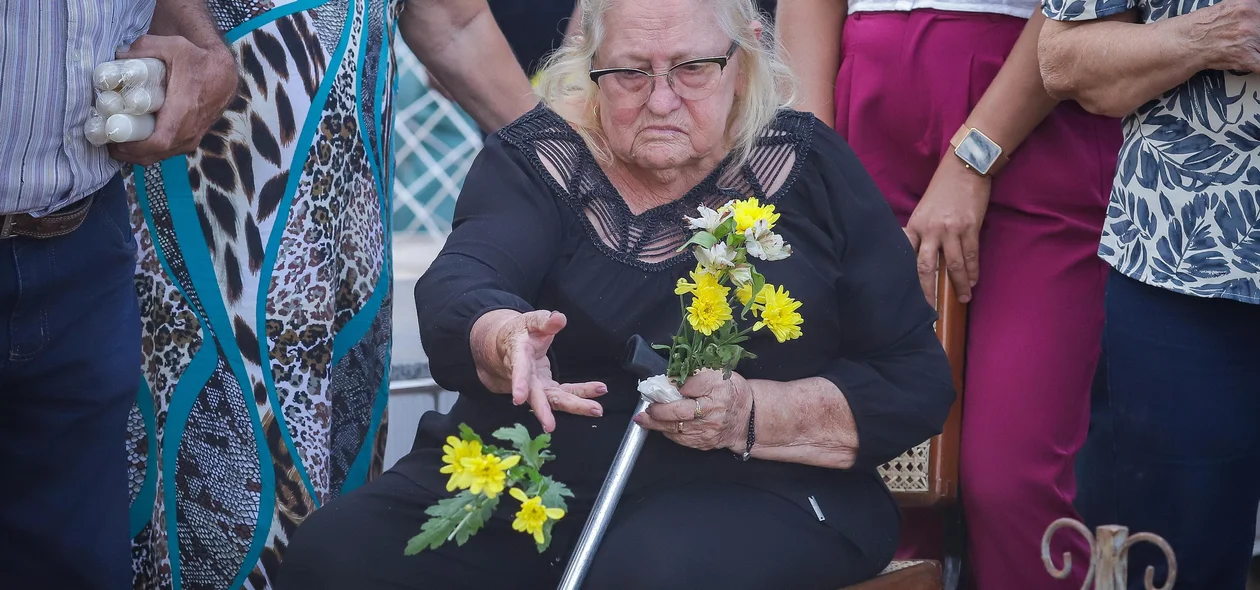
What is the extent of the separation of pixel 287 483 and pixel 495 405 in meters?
0.62

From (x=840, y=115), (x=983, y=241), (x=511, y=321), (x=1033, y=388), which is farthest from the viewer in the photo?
(x=840, y=115)

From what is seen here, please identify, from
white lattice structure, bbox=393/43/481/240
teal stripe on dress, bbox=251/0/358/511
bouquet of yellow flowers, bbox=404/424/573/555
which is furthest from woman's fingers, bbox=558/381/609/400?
white lattice structure, bbox=393/43/481/240

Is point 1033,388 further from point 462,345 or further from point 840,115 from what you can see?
point 462,345

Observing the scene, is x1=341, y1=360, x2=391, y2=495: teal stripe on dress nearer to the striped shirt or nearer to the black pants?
the black pants

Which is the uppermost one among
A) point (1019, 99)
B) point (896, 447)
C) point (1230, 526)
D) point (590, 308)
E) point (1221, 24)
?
point (1221, 24)

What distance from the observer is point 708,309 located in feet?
5.60

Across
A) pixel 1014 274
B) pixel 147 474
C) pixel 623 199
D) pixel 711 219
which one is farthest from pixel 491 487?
pixel 1014 274

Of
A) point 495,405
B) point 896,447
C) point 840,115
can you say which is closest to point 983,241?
point 840,115

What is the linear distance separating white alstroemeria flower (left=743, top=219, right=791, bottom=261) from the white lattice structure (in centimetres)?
403

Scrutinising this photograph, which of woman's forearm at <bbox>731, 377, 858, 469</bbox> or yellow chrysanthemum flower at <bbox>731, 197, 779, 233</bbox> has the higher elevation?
yellow chrysanthemum flower at <bbox>731, 197, 779, 233</bbox>

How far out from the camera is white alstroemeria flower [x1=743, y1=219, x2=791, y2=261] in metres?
1.69

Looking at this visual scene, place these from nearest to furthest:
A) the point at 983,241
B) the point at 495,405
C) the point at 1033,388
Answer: the point at 495,405
the point at 1033,388
the point at 983,241

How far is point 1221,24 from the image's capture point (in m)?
1.98

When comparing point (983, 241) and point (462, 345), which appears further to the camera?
point (983, 241)
